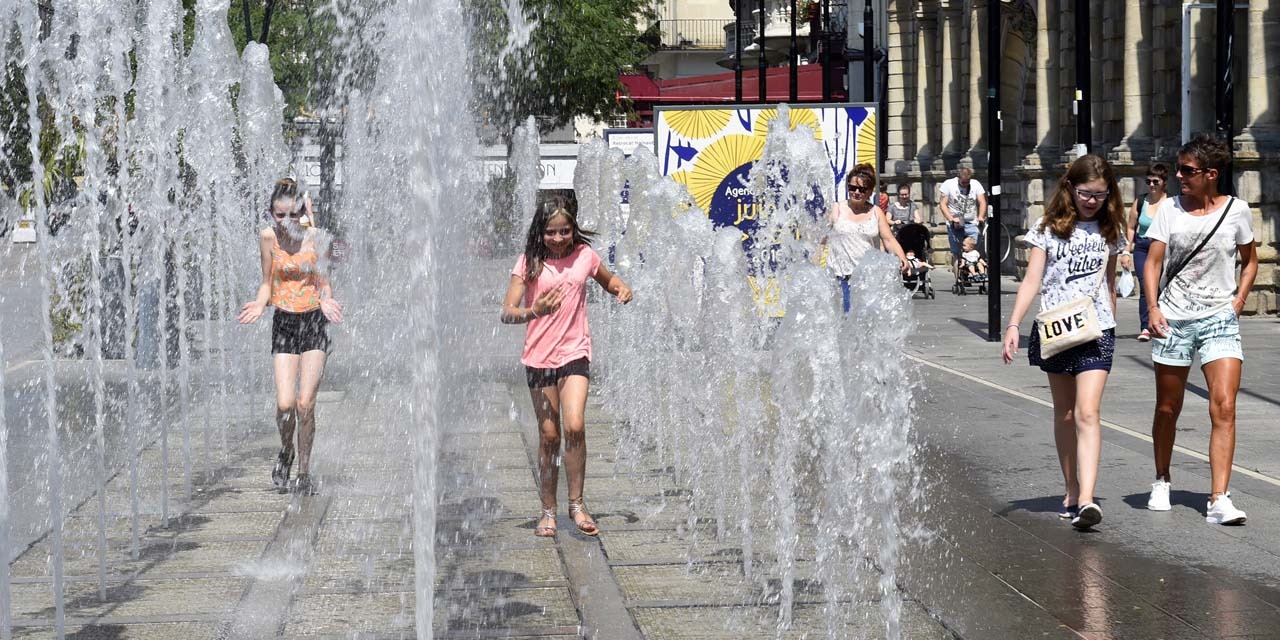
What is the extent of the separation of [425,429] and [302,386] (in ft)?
9.76

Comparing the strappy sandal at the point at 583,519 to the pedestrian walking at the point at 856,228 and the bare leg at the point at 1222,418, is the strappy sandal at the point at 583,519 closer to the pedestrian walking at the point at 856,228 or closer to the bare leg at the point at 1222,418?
the bare leg at the point at 1222,418

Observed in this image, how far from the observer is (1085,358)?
7949mm

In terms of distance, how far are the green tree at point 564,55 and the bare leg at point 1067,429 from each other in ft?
88.8

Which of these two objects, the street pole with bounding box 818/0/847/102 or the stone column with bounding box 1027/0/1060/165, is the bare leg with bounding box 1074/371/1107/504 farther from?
the street pole with bounding box 818/0/847/102

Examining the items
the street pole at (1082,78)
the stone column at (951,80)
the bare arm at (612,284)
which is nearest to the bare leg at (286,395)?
the bare arm at (612,284)

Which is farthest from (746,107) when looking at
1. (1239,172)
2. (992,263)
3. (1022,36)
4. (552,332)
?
(1022,36)

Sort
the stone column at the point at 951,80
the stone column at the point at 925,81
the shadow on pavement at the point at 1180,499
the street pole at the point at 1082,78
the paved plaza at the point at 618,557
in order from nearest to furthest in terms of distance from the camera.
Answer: the paved plaza at the point at 618,557, the shadow on pavement at the point at 1180,499, the street pole at the point at 1082,78, the stone column at the point at 951,80, the stone column at the point at 925,81

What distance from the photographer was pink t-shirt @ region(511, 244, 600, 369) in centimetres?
784

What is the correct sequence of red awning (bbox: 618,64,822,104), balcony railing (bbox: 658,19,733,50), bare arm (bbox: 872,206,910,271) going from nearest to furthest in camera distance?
1. bare arm (bbox: 872,206,910,271)
2. red awning (bbox: 618,64,822,104)
3. balcony railing (bbox: 658,19,733,50)

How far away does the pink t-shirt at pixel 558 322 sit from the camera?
7836 mm

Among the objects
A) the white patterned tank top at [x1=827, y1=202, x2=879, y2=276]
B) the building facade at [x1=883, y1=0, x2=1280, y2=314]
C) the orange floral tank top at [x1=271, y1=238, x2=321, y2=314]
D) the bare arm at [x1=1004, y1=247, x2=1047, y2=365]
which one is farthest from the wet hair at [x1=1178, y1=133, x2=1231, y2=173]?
the building facade at [x1=883, y1=0, x2=1280, y2=314]

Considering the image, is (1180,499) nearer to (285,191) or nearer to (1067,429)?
(1067,429)

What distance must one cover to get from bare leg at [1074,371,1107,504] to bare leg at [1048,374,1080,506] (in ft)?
0.28

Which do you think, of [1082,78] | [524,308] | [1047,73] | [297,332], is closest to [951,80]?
[1047,73]
